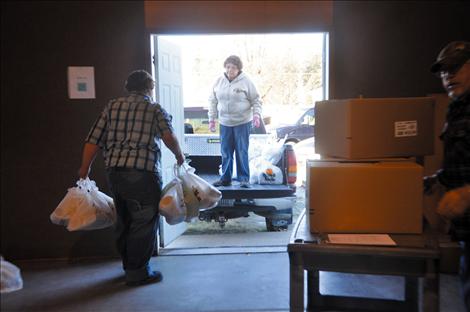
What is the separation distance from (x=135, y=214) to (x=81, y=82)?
4.19 feet

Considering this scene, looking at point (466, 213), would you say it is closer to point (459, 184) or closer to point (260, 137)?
point (459, 184)

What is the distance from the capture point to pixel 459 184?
74.8 inches

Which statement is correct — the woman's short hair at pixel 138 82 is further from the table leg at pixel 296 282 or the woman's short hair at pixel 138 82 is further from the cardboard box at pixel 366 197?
the table leg at pixel 296 282

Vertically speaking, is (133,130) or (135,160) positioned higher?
(133,130)

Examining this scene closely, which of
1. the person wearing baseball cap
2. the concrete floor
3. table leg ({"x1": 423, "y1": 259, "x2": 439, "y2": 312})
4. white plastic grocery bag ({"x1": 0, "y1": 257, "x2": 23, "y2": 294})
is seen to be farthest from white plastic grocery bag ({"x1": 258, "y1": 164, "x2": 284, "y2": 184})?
white plastic grocery bag ({"x1": 0, "y1": 257, "x2": 23, "y2": 294})

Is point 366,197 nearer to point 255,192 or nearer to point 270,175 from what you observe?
point 255,192

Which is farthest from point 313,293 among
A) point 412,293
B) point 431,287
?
point 431,287

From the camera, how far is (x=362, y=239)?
170 cm

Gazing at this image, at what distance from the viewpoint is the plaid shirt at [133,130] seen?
3.23 meters

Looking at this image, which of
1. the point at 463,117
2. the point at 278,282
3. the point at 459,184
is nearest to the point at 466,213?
the point at 459,184

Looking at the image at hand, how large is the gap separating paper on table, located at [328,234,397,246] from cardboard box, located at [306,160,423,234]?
0.04 m

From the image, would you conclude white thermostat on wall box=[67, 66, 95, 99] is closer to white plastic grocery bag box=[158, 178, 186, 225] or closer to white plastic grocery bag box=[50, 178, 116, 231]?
white plastic grocery bag box=[50, 178, 116, 231]

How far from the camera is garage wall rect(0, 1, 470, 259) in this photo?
3713mm

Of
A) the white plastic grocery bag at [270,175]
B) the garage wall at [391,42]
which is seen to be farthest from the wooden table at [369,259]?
the white plastic grocery bag at [270,175]
